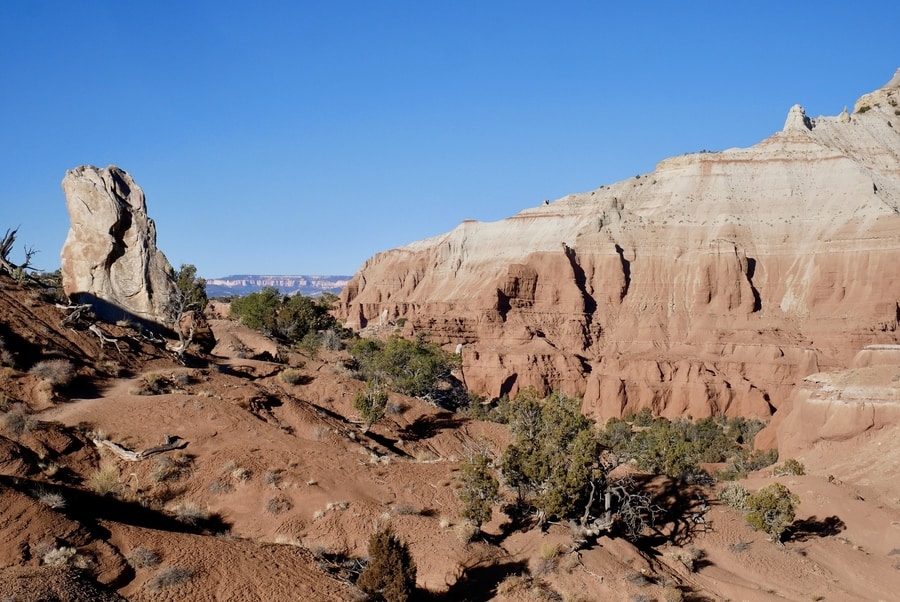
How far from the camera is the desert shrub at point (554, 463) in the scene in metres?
15.5

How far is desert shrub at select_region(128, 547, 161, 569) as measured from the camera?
10398 millimetres

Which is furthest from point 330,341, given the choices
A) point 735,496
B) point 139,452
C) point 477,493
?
point 477,493

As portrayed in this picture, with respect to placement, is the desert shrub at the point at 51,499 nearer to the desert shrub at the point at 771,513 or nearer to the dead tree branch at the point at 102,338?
the dead tree branch at the point at 102,338

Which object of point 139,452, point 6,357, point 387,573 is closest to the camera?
point 387,573

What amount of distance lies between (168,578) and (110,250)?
1814 cm

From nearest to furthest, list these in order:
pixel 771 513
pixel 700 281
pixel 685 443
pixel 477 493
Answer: pixel 477 493 → pixel 771 513 → pixel 685 443 → pixel 700 281

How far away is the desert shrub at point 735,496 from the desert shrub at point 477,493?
406 inches

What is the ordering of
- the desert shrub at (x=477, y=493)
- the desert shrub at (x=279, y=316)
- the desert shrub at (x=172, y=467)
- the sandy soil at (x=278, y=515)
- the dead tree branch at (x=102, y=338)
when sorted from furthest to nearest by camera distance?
1. the desert shrub at (x=279, y=316)
2. the dead tree branch at (x=102, y=338)
3. the desert shrub at (x=477, y=493)
4. the desert shrub at (x=172, y=467)
5. the sandy soil at (x=278, y=515)

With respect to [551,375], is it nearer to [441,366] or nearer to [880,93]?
[441,366]

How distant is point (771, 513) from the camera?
2002 cm

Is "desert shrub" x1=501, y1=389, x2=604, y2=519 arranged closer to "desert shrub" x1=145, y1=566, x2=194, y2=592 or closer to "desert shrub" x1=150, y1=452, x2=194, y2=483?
"desert shrub" x1=150, y1=452, x2=194, y2=483

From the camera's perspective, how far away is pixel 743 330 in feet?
217

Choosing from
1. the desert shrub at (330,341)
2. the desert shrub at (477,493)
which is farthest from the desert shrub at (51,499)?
the desert shrub at (330,341)

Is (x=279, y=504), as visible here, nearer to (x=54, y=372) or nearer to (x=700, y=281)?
(x=54, y=372)
